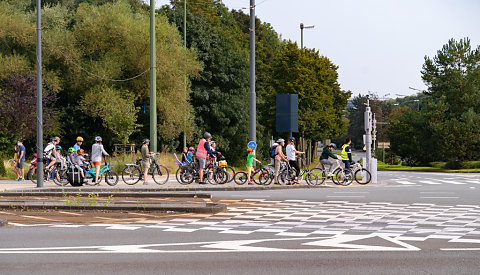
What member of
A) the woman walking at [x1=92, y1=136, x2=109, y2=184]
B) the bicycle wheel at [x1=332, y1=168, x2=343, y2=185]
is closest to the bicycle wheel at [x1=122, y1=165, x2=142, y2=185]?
the woman walking at [x1=92, y1=136, x2=109, y2=184]

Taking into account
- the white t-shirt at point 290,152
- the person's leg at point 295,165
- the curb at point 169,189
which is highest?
the white t-shirt at point 290,152

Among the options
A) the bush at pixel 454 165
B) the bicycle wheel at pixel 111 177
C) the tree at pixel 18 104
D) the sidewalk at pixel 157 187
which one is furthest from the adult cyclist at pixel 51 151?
the bush at pixel 454 165

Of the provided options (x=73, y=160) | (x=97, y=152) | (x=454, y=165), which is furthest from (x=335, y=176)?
(x=454, y=165)

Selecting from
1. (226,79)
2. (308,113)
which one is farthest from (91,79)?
(308,113)

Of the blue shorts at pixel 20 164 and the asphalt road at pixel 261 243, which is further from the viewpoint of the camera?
the blue shorts at pixel 20 164

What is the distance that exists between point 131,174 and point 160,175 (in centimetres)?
118

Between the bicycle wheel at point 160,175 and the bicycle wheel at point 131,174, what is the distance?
0.63m

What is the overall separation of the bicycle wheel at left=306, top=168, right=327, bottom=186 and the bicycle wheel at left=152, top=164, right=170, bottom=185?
210 inches

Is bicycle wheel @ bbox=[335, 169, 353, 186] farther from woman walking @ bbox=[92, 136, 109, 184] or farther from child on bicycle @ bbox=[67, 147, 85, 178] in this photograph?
child on bicycle @ bbox=[67, 147, 85, 178]

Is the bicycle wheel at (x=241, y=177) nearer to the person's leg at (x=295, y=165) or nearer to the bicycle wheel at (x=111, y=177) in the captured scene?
the person's leg at (x=295, y=165)

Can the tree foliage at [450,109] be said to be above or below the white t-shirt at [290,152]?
above

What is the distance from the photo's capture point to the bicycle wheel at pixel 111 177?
23.6 meters

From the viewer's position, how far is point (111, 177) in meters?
23.7

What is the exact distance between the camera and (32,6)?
53.8 meters
